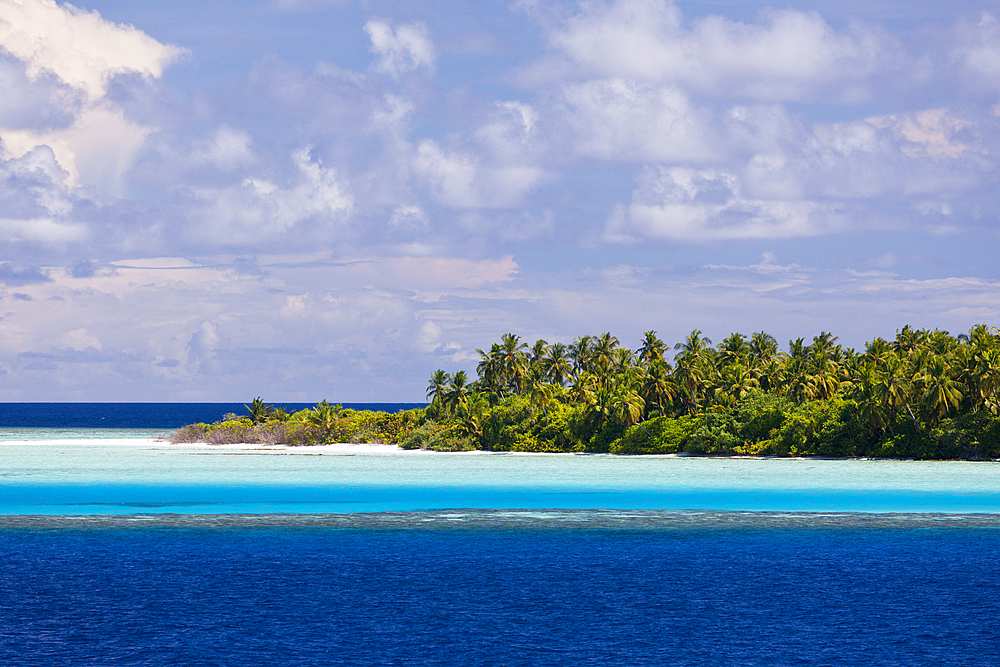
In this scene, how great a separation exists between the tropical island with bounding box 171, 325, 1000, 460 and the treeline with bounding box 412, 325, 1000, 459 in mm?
150

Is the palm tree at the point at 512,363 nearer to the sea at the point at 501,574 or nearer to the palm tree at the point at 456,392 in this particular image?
the palm tree at the point at 456,392

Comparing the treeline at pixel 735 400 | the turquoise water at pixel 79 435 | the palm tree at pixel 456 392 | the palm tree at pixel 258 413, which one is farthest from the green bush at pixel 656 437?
the turquoise water at pixel 79 435

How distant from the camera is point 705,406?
103125 millimetres

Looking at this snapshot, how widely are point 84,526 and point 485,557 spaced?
18.9m

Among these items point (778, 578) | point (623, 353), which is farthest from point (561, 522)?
point (623, 353)

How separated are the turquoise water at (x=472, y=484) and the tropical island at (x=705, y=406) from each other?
14.8 ft

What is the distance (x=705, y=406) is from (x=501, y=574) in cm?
7567

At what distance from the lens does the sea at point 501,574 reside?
71.7 feet

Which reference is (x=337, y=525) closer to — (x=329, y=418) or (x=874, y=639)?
(x=874, y=639)

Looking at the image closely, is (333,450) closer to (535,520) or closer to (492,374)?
(492,374)

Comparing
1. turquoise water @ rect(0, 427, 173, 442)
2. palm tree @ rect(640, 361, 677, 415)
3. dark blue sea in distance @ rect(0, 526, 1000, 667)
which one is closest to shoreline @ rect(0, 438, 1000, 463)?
palm tree @ rect(640, 361, 677, 415)

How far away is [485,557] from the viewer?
33906 millimetres

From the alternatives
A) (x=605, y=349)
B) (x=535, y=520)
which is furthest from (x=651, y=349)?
(x=535, y=520)

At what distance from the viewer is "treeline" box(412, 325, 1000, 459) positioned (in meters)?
83.1
